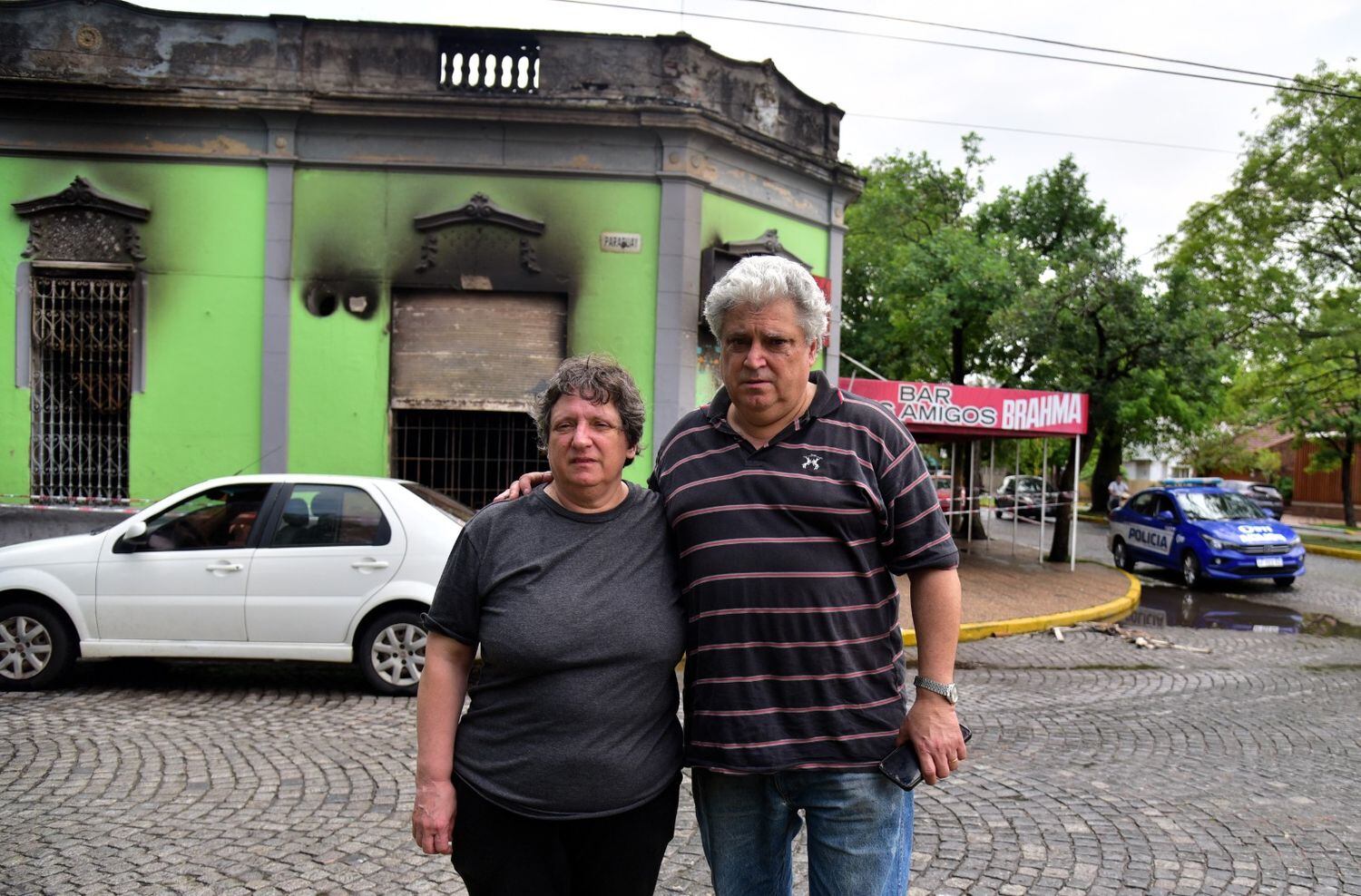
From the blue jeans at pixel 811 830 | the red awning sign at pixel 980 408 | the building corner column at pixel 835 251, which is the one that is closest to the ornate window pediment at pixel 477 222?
the building corner column at pixel 835 251

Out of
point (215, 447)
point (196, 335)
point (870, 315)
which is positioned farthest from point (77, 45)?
point (870, 315)

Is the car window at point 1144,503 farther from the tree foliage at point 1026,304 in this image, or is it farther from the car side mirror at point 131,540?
the car side mirror at point 131,540

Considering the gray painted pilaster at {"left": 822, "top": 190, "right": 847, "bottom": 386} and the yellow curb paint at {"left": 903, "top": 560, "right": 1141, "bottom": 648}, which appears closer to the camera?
the yellow curb paint at {"left": 903, "top": 560, "right": 1141, "bottom": 648}

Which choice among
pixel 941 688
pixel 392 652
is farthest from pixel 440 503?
pixel 941 688

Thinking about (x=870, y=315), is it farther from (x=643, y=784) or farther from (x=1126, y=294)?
(x=643, y=784)

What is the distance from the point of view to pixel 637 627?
88.0 inches

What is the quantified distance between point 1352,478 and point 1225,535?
1182 inches

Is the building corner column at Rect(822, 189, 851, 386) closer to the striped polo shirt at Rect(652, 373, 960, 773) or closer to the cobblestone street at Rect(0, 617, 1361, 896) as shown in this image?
the cobblestone street at Rect(0, 617, 1361, 896)

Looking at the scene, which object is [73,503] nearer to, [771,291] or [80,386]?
[80,386]

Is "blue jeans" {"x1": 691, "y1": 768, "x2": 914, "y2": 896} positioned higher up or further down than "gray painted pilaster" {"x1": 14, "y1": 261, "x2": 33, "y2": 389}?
further down

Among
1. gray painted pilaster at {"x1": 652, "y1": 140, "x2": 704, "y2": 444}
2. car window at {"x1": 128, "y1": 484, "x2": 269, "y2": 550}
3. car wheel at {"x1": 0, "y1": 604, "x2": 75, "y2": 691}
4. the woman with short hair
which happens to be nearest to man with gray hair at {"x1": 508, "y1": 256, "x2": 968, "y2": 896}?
the woman with short hair

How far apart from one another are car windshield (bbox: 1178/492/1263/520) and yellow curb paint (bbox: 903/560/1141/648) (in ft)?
11.8

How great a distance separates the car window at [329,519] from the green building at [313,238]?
15.2 ft

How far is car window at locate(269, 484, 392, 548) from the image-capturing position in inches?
274
